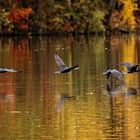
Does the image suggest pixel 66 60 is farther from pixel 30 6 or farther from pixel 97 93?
pixel 30 6

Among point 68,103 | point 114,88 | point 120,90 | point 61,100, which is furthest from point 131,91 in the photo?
point 68,103

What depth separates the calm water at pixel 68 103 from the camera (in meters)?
19.5

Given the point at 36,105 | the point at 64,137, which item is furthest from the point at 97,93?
the point at 64,137

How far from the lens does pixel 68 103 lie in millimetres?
24438

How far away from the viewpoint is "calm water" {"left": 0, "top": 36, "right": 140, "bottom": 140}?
19.5 meters

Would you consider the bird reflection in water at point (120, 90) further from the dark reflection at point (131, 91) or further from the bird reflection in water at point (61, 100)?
the bird reflection in water at point (61, 100)

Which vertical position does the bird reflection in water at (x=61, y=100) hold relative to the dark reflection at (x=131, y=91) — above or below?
below

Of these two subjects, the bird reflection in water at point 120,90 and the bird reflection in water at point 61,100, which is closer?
the bird reflection in water at point 61,100

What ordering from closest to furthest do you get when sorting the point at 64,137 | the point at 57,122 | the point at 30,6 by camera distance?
the point at 64,137
the point at 57,122
the point at 30,6

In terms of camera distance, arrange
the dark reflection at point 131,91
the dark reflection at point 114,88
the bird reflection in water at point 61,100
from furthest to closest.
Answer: the dark reflection at point 114,88 < the dark reflection at point 131,91 < the bird reflection in water at point 61,100

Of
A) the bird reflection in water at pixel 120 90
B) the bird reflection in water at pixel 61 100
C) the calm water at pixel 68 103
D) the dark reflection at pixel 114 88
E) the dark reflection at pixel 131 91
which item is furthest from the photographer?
the dark reflection at pixel 114 88

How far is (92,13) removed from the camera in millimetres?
74875

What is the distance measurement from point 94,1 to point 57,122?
182ft

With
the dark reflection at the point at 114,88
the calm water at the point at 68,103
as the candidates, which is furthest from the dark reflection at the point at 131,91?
the dark reflection at the point at 114,88
